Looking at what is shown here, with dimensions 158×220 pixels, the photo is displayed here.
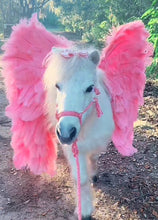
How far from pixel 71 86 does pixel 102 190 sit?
135cm

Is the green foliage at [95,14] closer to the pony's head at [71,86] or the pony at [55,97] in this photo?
the pony at [55,97]

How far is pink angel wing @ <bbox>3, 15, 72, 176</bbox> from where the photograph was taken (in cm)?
223

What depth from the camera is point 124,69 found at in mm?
2445

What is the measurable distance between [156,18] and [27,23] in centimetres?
295

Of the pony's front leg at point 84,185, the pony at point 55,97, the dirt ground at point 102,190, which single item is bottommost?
the dirt ground at point 102,190

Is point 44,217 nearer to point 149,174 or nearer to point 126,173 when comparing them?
point 126,173

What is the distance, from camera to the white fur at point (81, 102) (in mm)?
1556

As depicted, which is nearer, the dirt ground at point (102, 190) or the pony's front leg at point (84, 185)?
the pony's front leg at point (84, 185)

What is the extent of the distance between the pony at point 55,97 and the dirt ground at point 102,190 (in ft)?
0.66

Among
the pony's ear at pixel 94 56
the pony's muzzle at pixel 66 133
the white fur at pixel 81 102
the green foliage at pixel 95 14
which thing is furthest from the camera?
the green foliage at pixel 95 14

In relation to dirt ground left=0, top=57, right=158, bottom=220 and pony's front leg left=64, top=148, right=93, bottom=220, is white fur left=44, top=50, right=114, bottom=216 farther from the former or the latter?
dirt ground left=0, top=57, right=158, bottom=220

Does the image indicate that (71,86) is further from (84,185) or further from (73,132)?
(84,185)

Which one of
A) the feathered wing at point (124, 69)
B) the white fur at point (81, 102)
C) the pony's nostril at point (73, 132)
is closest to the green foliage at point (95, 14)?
the feathered wing at point (124, 69)

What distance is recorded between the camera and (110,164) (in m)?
2.92
